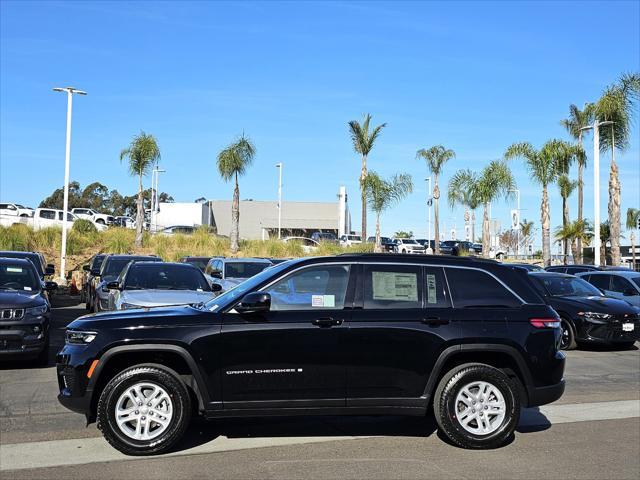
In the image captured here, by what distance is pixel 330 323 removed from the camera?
6.52 meters

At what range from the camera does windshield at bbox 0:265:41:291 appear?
454 inches

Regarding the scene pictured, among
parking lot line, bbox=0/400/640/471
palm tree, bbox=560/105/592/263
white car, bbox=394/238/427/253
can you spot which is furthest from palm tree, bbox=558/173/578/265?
parking lot line, bbox=0/400/640/471

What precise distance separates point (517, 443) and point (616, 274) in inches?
499

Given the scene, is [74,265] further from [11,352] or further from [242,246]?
[11,352]

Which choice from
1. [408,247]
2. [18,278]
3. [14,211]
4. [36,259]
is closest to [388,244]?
[408,247]

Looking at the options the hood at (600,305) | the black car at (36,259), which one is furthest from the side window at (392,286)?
the black car at (36,259)

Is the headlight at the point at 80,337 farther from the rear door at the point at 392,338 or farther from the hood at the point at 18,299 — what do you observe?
the hood at the point at 18,299

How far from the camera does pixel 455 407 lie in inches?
263

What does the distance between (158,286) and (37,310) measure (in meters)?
2.21

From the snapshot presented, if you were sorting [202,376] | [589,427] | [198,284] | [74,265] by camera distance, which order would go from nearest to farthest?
[202,376], [589,427], [198,284], [74,265]

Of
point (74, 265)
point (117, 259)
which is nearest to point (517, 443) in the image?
point (117, 259)

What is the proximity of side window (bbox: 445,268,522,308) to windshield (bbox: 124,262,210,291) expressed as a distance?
6.21 metres

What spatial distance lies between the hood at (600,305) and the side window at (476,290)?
8.39m

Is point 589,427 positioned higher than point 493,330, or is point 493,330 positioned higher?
point 493,330
